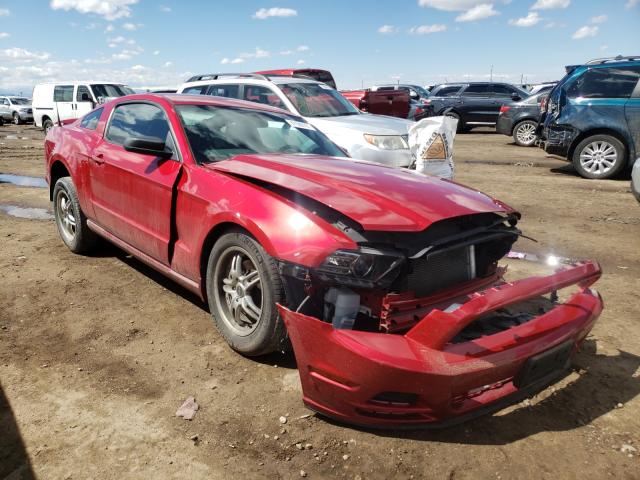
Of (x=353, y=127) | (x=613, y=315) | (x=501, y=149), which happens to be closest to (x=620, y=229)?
(x=613, y=315)

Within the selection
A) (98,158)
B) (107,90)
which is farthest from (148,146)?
(107,90)

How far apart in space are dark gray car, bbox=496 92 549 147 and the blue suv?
4.54 meters

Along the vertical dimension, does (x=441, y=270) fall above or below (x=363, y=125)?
below

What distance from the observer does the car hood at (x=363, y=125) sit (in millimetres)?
7238

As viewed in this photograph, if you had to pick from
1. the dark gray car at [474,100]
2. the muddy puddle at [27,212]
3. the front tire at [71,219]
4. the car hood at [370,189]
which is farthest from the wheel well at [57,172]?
the dark gray car at [474,100]

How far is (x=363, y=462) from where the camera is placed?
85.0 inches

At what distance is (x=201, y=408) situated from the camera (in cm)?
253

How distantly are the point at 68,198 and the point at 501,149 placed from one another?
40.1ft

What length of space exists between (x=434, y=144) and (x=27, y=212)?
17.6ft

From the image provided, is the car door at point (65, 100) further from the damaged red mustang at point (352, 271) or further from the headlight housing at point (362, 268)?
the headlight housing at point (362, 268)

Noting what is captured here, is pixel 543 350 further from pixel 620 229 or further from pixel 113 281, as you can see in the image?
pixel 620 229

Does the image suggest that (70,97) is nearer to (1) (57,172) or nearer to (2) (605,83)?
(1) (57,172)

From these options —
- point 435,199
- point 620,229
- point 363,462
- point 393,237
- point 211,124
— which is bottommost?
point 363,462

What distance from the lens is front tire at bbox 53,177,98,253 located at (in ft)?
15.0
